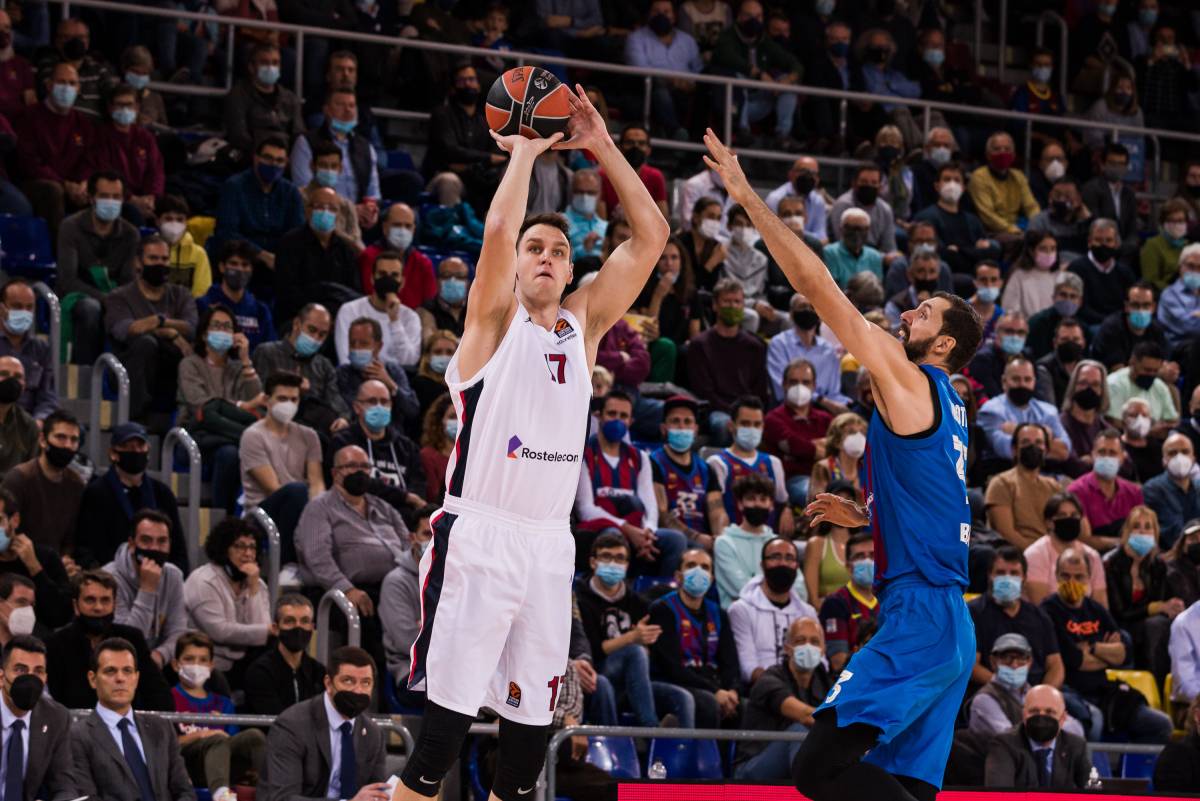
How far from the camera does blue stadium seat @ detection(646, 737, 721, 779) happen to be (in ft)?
38.4

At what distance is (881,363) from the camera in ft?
21.6

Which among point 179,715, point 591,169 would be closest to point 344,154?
point 591,169

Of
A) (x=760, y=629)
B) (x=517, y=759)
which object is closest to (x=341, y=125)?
(x=760, y=629)

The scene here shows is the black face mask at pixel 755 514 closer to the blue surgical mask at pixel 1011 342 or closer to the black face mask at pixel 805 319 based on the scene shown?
the black face mask at pixel 805 319

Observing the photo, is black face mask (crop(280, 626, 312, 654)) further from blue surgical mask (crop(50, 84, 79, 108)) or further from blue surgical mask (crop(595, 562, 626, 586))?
blue surgical mask (crop(50, 84, 79, 108))

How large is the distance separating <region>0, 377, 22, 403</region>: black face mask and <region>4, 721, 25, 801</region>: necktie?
3038 millimetres

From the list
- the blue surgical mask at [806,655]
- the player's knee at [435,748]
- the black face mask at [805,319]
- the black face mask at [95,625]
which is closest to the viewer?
the player's knee at [435,748]

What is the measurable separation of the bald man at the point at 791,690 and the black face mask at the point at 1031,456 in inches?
130

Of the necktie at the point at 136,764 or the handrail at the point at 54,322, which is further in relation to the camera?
the handrail at the point at 54,322

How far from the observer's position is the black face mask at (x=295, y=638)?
11.3 m

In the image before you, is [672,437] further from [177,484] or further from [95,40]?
[95,40]

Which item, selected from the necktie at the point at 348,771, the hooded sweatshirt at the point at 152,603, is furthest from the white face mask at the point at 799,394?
the necktie at the point at 348,771

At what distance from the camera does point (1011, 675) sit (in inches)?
499

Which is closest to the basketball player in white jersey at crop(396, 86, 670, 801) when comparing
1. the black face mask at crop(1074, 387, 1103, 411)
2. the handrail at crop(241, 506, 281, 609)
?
the handrail at crop(241, 506, 281, 609)
